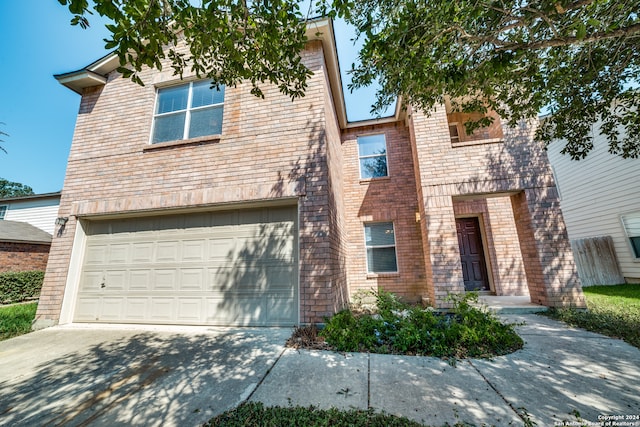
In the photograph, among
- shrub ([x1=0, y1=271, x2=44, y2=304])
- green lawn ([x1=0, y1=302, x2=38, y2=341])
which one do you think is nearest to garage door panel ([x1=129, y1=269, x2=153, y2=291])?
green lawn ([x1=0, y1=302, x2=38, y2=341])

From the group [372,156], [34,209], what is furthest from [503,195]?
[34,209]

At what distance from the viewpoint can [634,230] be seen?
28.1 ft

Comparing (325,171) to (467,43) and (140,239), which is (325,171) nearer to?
(467,43)

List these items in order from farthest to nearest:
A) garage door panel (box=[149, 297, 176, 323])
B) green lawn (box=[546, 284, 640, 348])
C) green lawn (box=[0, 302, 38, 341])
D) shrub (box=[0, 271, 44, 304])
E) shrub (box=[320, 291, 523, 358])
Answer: shrub (box=[0, 271, 44, 304])
garage door panel (box=[149, 297, 176, 323])
green lawn (box=[0, 302, 38, 341])
green lawn (box=[546, 284, 640, 348])
shrub (box=[320, 291, 523, 358])

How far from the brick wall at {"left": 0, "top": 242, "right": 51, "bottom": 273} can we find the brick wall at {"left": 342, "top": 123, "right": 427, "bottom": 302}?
49.1 feet

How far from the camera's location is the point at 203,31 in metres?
3.00

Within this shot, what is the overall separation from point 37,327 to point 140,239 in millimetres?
2703

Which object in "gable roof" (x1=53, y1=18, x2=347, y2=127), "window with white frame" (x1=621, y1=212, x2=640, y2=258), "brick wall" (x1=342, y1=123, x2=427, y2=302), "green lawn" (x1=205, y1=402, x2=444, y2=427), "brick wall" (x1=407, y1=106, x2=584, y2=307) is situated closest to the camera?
"green lawn" (x1=205, y1=402, x2=444, y2=427)

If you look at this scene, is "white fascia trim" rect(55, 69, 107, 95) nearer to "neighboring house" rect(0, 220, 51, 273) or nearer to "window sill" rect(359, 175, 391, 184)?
"window sill" rect(359, 175, 391, 184)

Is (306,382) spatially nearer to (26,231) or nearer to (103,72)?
(103,72)

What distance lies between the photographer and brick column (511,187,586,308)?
5352 mm

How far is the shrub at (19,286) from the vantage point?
30.1ft

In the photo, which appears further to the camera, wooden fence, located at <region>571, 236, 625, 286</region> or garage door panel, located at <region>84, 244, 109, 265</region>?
wooden fence, located at <region>571, 236, 625, 286</region>

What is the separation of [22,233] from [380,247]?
57.3ft
